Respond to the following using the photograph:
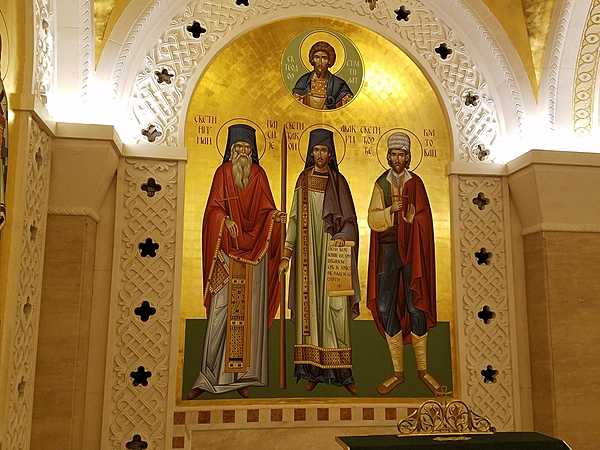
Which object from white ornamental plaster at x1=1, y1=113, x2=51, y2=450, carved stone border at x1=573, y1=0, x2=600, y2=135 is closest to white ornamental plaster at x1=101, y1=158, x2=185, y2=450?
white ornamental plaster at x1=1, y1=113, x2=51, y2=450

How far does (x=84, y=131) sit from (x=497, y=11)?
3.87 m

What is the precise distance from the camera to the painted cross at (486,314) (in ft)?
20.0

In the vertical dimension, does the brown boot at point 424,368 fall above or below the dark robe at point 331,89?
below

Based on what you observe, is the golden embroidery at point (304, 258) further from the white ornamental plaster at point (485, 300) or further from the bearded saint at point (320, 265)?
the white ornamental plaster at point (485, 300)

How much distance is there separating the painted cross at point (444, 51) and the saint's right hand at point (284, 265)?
2.52 m

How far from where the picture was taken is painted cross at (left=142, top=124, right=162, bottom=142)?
19.2 ft

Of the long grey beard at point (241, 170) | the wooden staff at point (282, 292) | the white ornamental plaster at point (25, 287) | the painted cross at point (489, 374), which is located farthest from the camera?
the painted cross at point (489, 374)

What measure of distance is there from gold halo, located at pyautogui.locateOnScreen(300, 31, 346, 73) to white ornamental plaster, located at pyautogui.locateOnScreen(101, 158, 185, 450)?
1519mm

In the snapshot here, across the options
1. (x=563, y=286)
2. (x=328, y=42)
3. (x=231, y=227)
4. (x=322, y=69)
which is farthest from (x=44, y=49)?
(x=563, y=286)

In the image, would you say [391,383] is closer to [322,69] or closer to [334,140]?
[334,140]

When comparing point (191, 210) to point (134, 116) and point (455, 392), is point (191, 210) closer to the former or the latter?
point (134, 116)

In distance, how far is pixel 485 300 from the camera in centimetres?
612

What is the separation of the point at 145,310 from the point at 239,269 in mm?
848

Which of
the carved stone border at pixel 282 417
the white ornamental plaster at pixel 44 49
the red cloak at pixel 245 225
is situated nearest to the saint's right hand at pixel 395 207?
the red cloak at pixel 245 225
